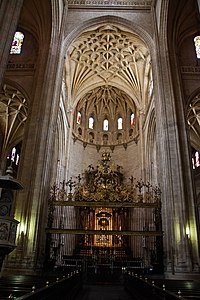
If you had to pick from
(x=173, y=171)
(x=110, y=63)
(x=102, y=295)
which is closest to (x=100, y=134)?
(x=110, y=63)

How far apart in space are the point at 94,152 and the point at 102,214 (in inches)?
288

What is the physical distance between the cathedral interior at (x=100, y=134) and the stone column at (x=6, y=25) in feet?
0.13

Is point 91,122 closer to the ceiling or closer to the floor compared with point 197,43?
closer to the floor

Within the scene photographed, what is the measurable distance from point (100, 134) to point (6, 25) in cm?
2102

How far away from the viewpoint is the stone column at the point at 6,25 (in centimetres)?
762

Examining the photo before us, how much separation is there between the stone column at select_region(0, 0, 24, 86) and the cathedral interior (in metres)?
0.04

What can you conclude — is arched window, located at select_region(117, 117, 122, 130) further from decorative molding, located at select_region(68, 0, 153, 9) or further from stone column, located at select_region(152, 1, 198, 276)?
stone column, located at select_region(152, 1, 198, 276)

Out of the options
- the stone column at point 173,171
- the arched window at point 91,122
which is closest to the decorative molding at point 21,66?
the stone column at point 173,171

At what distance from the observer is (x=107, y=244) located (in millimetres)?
21766

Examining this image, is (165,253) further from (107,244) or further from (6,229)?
(107,244)

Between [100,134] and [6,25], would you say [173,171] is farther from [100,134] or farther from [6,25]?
[100,134]

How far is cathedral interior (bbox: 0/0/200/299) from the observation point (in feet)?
37.5

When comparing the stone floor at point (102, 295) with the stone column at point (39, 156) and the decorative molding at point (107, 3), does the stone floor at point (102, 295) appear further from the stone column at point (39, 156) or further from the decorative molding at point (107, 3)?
the decorative molding at point (107, 3)

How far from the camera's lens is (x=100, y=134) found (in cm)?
Answer: 2867
